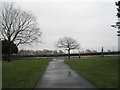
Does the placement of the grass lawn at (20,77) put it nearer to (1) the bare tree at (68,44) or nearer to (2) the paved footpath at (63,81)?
(2) the paved footpath at (63,81)

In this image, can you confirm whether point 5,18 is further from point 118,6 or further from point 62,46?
point 62,46

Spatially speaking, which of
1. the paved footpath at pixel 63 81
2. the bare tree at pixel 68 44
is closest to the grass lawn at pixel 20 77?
the paved footpath at pixel 63 81

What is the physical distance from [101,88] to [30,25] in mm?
32542

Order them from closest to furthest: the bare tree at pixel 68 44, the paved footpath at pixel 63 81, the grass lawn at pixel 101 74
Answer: the paved footpath at pixel 63 81
the grass lawn at pixel 101 74
the bare tree at pixel 68 44

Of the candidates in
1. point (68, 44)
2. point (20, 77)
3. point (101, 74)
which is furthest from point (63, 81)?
point (68, 44)

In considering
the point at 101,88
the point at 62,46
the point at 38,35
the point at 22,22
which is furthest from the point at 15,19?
the point at 101,88

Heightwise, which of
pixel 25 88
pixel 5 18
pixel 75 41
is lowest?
pixel 25 88

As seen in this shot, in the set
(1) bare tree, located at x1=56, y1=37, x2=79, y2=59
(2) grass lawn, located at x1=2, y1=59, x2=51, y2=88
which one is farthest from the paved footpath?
(1) bare tree, located at x1=56, y1=37, x2=79, y2=59

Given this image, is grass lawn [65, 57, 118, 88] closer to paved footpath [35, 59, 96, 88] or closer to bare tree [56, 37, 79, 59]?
paved footpath [35, 59, 96, 88]

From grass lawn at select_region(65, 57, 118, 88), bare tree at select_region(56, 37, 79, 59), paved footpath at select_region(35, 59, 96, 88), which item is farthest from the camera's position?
bare tree at select_region(56, 37, 79, 59)

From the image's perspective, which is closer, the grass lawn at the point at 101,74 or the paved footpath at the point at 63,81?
the paved footpath at the point at 63,81

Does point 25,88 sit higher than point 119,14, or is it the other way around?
point 119,14

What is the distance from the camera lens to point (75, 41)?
63.9m

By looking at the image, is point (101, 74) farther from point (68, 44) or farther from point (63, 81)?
point (68, 44)
